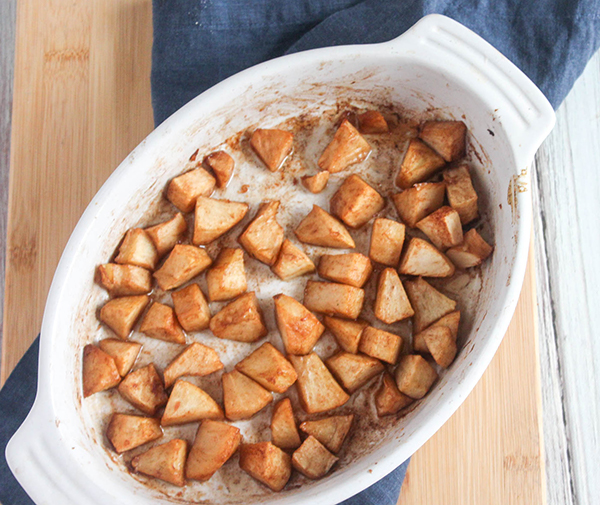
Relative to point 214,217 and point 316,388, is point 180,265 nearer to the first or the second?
point 214,217

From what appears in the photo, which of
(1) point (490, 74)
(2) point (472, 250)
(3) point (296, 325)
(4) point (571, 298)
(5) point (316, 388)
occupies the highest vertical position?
(1) point (490, 74)

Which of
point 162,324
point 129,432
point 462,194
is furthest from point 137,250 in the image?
point 462,194

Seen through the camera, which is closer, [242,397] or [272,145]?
[242,397]

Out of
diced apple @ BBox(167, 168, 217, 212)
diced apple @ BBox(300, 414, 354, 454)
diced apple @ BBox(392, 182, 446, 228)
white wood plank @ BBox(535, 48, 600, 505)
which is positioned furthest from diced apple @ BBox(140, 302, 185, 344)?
white wood plank @ BBox(535, 48, 600, 505)

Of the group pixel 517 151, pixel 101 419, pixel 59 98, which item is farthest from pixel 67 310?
pixel 517 151

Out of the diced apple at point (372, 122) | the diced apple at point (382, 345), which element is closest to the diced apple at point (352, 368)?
the diced apple at point (382, 345)
